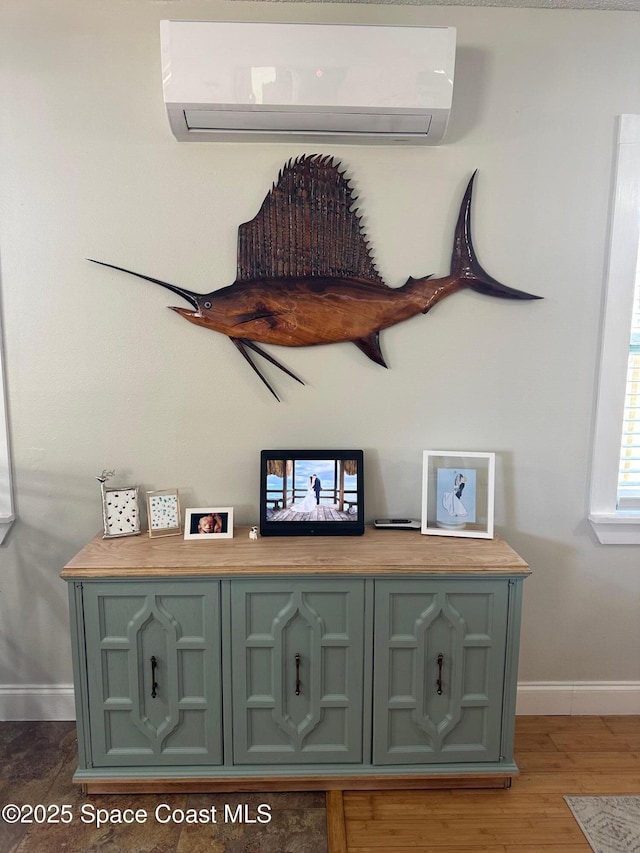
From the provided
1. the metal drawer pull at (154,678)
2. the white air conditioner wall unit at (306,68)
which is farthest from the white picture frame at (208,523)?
the white air conditioner wall unit at (306,68)

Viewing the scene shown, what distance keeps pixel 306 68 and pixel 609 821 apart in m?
2.46

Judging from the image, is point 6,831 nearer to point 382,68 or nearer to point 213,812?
point 213,812

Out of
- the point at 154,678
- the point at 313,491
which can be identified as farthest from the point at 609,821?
the point at 154,678

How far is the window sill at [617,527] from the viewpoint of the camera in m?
2.22

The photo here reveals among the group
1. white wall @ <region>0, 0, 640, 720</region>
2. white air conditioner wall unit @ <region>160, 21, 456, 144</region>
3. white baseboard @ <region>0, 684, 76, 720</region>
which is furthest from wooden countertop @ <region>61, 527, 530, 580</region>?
white air conditioner wall unit @ <region>160, 21, 456, 144</region>

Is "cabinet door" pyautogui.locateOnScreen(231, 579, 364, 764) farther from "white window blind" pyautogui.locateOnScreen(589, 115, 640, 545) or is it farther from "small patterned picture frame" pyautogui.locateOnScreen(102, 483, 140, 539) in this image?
"white window blind" pyautogui.locateOnScreen(589, 115, 640, 545)

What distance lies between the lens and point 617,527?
224cm

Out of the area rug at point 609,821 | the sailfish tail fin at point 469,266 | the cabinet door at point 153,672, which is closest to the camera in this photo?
the area rug at point 609,821

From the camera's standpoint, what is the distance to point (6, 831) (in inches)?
70.4

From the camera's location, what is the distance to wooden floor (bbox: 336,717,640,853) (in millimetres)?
1749

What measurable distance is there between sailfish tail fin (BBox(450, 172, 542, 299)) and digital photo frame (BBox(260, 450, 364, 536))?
72 cm

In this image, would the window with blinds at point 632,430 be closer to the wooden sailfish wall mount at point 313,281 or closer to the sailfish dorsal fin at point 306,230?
the wooden sailfish wall mount at point 313,281

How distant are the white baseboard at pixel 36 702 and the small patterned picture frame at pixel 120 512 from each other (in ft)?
2.31

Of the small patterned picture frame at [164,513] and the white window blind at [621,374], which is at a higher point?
the white window blind at [621,374]
